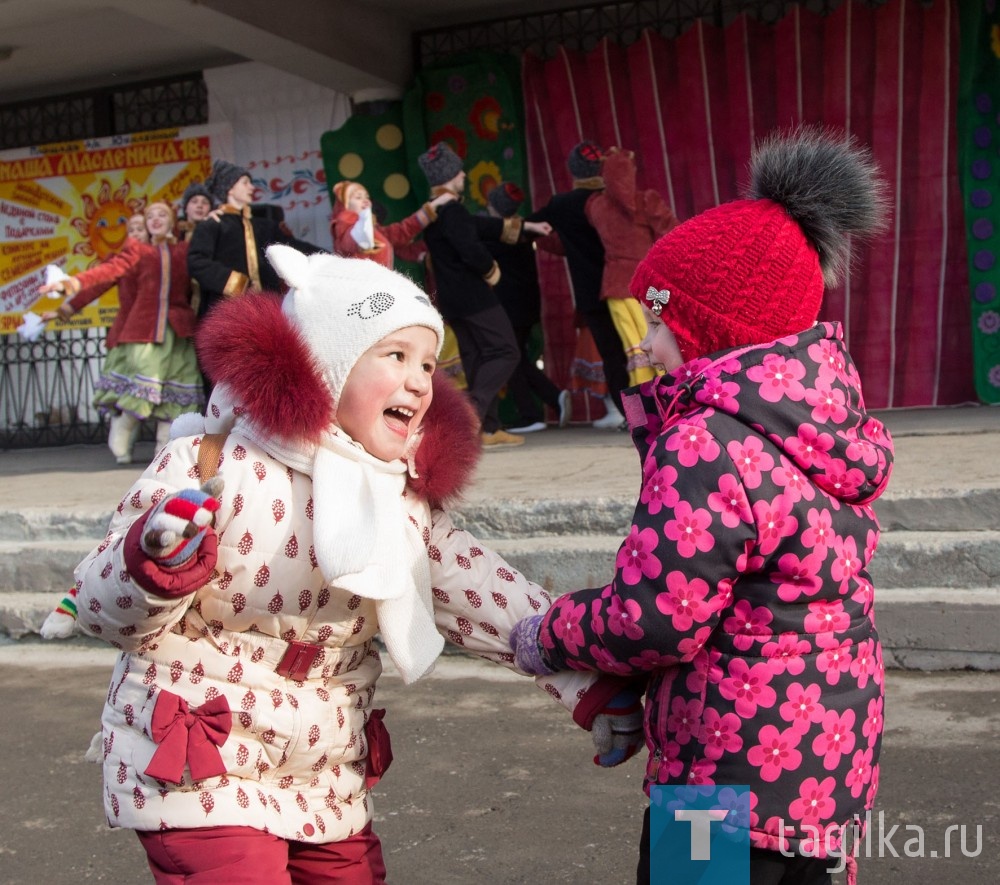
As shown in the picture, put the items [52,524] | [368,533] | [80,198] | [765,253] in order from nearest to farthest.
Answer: [765,253] → [368,533] → [52,524] → [80,198]

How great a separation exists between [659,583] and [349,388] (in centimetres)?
67

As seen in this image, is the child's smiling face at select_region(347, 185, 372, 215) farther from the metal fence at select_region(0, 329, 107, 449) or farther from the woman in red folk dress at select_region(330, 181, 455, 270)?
the metal fence at select_region(0, 329, 107, 449)

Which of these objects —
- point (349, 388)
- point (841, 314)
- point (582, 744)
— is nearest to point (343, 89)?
point (841, 314)

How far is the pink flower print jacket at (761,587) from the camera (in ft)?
6.00

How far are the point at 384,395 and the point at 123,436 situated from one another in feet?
22.3

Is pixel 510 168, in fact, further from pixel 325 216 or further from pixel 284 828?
pixel 284 828

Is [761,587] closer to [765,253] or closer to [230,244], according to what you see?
[765,253]

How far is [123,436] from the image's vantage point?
8586 millimetres

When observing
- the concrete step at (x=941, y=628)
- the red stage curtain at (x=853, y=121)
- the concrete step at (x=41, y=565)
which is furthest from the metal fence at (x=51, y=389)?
the concrete step at (x=941, y=628)

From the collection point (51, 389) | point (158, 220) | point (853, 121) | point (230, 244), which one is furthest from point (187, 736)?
point (51, 389)

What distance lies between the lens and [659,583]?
6.01 feet

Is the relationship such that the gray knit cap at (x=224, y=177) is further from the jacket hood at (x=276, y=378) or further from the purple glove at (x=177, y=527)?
the purple glove at (x=177, y=527)

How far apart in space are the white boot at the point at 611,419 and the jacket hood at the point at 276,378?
633 centimetres

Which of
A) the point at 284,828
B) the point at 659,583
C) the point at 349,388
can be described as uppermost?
the point at 349,388
